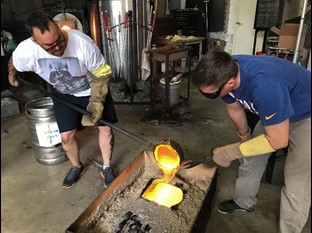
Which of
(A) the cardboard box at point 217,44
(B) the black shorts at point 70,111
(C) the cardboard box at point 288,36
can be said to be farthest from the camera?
(A) the cardboard box at point 217,44

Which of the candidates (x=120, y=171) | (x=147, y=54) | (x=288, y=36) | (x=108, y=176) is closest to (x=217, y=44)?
(x=147, y=54)

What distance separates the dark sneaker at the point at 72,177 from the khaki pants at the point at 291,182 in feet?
4.22

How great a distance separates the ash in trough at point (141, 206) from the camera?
5.03 ft

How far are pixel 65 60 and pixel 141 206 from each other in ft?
3.46

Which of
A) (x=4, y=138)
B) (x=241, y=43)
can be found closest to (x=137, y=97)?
(x=241, y=43)

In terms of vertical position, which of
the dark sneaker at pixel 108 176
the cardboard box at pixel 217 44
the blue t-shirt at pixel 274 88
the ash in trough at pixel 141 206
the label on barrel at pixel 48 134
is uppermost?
the blue t-shirt at pixel 274 88

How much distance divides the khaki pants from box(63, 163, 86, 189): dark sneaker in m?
1.29

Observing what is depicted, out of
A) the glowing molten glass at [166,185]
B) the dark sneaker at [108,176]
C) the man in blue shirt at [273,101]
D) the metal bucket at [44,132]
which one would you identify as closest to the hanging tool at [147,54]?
the metal bucket at [44,132]

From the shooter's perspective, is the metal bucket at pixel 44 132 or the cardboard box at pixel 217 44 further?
the cardboard box at pixel 217 44

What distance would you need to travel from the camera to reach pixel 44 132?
223cm

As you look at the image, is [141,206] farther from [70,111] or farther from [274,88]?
[274,88]

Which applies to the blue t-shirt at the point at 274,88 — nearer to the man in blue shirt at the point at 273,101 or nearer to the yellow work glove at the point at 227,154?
the man in blue shirt at the point at 273,101

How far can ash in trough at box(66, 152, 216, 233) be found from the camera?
153cm

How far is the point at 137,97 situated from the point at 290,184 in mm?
2829
